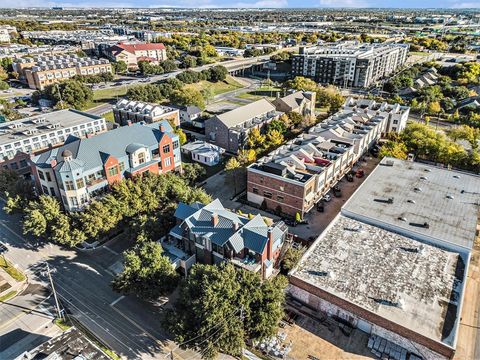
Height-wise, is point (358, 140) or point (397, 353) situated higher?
point (358, 140)

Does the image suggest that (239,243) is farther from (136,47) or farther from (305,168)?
(136,47)

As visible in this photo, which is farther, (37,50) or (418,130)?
(37,50)

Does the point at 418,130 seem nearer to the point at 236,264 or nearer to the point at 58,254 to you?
the point at 236,264

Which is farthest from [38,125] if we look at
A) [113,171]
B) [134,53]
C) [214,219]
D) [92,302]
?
[134,53]

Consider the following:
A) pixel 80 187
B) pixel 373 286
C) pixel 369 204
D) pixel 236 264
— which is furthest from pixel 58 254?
pixel 369 204

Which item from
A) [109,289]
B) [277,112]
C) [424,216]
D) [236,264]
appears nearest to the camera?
[236,264]

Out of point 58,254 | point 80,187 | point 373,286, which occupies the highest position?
point 80,187

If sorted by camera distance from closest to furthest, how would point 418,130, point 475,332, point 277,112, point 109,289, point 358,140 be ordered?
point 475,332 → point 109,289 → point 358,140 → point 418,130 → point 277,112
